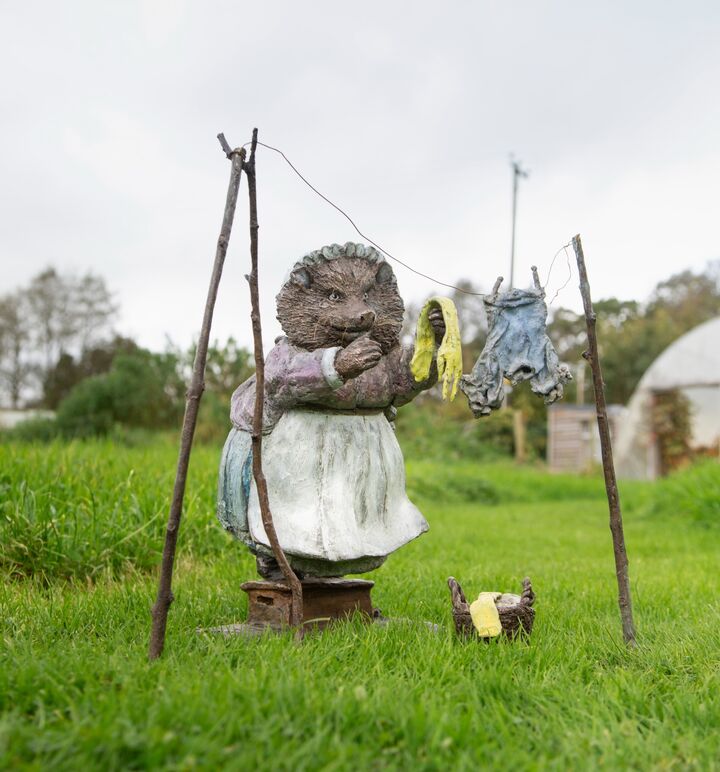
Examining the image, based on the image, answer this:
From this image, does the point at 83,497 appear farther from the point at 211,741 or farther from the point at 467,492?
the point at 467,492

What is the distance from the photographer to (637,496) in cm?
1117

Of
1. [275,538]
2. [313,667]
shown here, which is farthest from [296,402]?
[313,667]

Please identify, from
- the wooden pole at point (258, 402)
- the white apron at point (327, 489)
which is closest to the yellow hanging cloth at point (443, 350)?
the white apron at point (327, 489)

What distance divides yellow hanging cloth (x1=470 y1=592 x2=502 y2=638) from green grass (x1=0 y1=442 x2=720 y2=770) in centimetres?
7

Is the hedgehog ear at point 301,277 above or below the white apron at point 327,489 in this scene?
above

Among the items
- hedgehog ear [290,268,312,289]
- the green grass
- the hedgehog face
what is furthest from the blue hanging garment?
the green grass

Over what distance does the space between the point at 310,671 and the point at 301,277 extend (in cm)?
152

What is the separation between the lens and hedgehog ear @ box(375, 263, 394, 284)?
3.34m

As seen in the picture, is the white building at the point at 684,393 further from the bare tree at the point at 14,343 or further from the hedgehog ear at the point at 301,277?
the bare tree at the point at 14,343

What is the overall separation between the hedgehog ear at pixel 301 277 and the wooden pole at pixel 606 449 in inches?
40.9

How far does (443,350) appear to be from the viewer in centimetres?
296

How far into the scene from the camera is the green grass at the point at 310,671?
79.4 inches

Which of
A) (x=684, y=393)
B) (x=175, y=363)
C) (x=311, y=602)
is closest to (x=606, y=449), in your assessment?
(x=311, y=602)

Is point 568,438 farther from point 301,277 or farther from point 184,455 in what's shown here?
point 184,455
